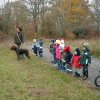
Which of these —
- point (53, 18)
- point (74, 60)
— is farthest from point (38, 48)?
point (53, 18)

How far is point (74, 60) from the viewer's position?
15.6 metres

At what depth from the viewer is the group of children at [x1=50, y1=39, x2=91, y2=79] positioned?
14.9m

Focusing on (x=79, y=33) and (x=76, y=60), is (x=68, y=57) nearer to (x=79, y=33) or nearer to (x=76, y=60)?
(x=76, y=60)

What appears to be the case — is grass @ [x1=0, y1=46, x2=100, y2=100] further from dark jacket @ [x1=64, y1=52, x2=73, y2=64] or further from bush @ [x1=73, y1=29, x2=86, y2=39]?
bush @ [x1=73, y1=29, x2=86, y2=39]

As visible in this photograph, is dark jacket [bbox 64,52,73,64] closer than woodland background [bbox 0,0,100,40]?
Yes

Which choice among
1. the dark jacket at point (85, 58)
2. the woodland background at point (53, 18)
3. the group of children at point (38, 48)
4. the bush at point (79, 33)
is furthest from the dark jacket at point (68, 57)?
the bush at point (79, 33)

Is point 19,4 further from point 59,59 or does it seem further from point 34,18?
point 59,59

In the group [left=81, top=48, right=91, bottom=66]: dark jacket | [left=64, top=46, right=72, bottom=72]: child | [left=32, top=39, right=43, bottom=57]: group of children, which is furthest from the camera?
[left=32, top=39, right=43, bottom=57]: group of children

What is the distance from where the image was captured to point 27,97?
1043 centimetres

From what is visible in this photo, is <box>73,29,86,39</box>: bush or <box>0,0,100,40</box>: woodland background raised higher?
<box>0,0,100,40</box>: woodland background

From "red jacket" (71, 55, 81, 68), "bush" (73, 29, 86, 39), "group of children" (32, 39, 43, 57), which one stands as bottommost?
"bush" (73, 29, 86, 39)

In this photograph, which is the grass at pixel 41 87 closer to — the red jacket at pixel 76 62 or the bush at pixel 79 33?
the red jacket at pixel 76 62

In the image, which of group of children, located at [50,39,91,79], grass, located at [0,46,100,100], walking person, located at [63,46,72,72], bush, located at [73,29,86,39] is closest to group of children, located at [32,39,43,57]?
group of children, located at [50,39,91,79]

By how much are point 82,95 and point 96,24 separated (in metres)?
54.1
